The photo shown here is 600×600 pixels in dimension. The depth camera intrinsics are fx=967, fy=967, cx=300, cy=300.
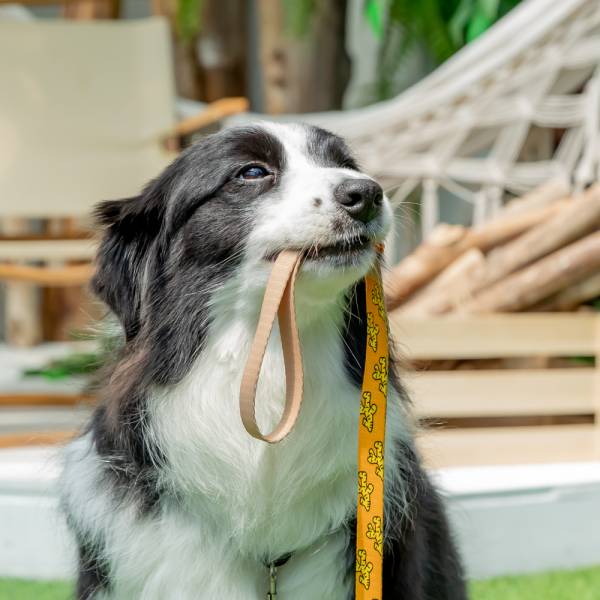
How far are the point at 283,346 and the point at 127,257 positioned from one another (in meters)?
0.42

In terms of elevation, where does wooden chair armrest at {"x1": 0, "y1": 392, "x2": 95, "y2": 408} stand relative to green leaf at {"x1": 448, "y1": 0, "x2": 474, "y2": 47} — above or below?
below

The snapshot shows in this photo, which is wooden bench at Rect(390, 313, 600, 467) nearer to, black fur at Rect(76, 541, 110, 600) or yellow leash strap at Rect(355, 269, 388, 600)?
yellow leash strap at Rect(355, 269, 388, 600)

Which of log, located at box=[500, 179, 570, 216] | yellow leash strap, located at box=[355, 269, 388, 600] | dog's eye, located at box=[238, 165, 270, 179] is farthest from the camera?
log, located at box=[500, 179, 570, 216]

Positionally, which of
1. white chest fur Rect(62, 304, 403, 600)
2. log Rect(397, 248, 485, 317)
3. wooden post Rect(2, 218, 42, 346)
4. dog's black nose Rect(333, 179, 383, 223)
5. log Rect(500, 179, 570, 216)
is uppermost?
dog's black nose Rect(333, 179, 383, 223)

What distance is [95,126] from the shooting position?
441 cm

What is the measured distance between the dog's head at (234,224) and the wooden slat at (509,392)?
1.22m

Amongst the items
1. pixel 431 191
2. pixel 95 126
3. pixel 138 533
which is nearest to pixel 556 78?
pixel 431 191

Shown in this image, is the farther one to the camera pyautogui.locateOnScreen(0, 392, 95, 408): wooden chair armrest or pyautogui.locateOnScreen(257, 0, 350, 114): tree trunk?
pyautogui.locateOnScreen(257, 0, 350, 114): tree trunk

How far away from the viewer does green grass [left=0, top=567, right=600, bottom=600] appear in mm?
2518

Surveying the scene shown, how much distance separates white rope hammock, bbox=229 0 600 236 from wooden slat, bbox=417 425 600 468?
1397mm

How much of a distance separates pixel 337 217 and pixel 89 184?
2.87 m

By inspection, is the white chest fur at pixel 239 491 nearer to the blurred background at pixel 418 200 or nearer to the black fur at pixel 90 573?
the black fur at pixel 90 573

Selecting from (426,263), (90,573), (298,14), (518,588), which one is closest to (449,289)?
(426,263)

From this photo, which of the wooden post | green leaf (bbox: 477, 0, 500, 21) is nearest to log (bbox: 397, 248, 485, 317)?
green leaf (bbox: 477, 0, 500, 21)
